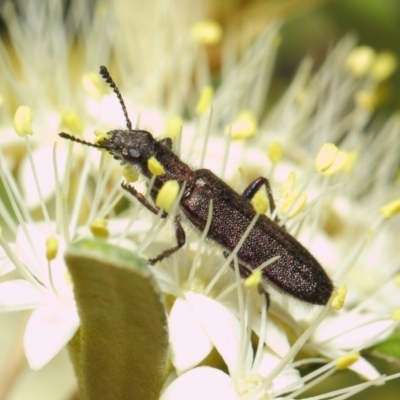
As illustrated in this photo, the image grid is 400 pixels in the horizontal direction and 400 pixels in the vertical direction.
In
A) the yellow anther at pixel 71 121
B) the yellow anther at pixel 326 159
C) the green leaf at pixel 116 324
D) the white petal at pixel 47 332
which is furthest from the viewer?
the yellow anther at pixel 71 121

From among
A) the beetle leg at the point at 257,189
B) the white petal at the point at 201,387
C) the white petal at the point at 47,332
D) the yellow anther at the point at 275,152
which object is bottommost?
the white petal at the point at 47,332

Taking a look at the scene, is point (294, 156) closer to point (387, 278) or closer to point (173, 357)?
point (387, 278)

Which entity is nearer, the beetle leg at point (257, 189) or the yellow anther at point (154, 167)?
the yellow anther at point (154, 167)

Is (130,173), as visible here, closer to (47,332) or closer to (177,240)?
(177,240)

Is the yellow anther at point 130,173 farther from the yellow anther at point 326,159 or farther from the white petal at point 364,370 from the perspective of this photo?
the white petal at point 364,370

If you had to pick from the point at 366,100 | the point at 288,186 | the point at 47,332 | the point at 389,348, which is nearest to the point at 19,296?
the point at 47,332

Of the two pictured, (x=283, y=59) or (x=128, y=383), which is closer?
(x=128, y=383)

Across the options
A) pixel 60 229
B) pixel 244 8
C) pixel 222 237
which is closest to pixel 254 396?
pixel 222 237

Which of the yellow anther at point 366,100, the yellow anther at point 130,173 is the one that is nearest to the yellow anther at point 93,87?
the yellow anther at point 130,173
